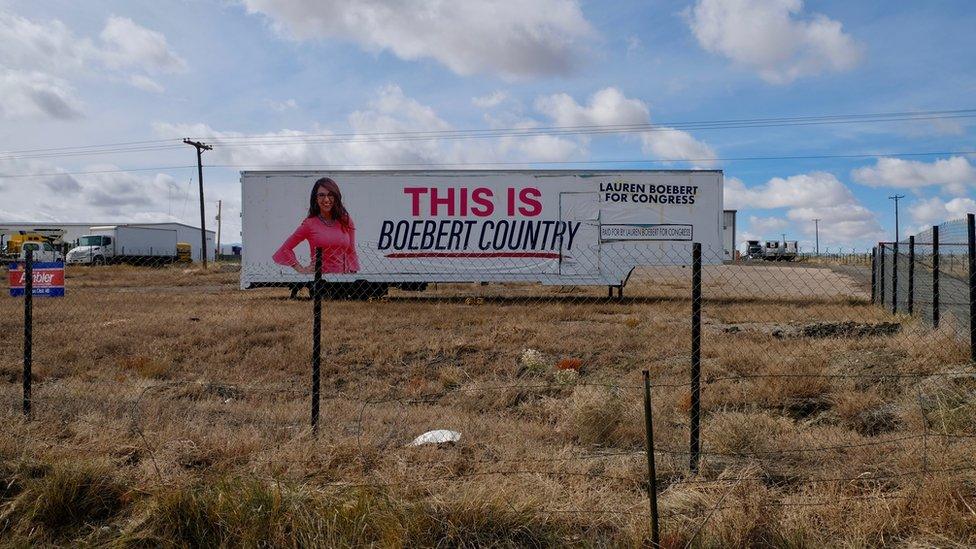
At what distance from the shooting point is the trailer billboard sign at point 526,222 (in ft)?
57.1

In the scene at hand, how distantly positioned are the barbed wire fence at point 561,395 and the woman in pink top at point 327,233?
9.00 feet

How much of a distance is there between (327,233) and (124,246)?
1511 inches

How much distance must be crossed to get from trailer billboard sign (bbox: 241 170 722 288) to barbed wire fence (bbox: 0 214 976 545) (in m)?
2.26

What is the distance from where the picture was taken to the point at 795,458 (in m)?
4.98

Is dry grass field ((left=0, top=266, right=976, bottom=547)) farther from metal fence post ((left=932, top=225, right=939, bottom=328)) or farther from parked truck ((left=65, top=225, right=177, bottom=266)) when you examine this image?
parked truck ((left=65, top=225, right=177, bottom=266))

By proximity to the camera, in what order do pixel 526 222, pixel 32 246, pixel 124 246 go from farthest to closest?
pixel 124 246, pixel 32 246, pixel 526 222

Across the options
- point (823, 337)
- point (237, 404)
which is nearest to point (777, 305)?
point (823, 337)

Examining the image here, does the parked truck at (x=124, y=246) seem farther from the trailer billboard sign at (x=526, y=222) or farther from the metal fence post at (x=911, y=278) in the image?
the metal fence post at (x=911, y=278)

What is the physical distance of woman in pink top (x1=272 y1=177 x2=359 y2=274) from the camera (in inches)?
708

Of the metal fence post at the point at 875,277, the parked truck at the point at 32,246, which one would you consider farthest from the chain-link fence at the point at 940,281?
the parked truck at the point at 32,246

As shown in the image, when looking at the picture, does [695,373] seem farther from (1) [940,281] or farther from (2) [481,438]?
(1) [940,281]

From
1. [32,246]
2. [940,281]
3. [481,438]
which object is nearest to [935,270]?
[940,281]

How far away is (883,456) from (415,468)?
10.7 feet

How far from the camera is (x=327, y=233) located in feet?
59.9
